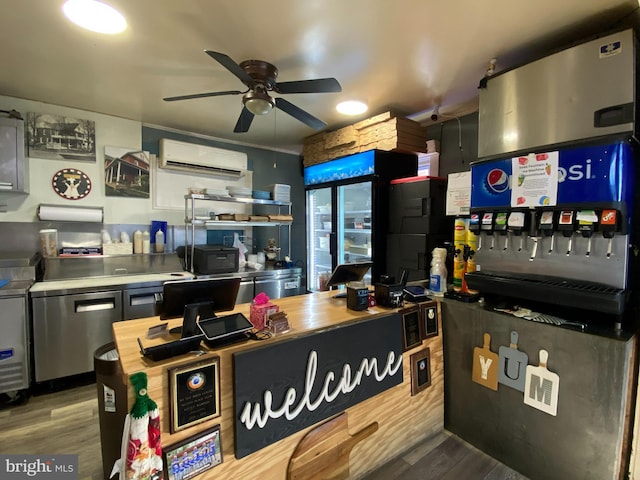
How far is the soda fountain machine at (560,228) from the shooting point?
146 centimetres

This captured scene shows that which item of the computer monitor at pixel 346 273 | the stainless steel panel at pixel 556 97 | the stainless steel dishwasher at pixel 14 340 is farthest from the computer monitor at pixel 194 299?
the stainless steel dishwasher at pixel 14 340

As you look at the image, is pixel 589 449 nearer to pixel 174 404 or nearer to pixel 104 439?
pixel 174 404

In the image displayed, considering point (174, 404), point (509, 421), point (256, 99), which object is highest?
point (256, 99)

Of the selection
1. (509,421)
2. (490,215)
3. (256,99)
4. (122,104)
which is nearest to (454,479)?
(509,421)

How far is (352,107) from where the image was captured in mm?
3059

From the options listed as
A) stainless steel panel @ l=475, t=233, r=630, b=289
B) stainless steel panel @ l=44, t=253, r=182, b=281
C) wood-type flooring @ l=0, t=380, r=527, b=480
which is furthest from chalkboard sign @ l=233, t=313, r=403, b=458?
stainless steel panel @ l=44, t=253, r=182, b=281

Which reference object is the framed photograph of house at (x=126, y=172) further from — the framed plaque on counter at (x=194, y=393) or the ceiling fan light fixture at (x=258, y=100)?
the framed plaque on counter at (x=194, y=393)

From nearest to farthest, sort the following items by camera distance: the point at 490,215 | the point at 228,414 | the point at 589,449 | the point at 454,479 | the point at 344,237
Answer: the point at 228,414 → the point at 589,449 → the point at 454,479 → the point at 490,215 → the point at 344,237

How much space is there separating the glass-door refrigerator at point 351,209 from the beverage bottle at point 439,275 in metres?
0.78

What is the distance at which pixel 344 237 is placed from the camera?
3.91 metres

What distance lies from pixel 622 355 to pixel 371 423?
3.86 feet

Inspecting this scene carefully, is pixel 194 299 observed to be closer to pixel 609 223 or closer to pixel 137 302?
pixel 609 223

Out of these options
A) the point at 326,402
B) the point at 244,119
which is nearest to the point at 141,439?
the point at 326,402

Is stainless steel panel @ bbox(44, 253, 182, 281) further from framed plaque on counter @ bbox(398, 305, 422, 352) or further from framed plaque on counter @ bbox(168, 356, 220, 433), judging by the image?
framed plaque on counter @ bbox(398, 305, 422, 352)
